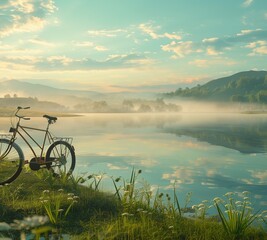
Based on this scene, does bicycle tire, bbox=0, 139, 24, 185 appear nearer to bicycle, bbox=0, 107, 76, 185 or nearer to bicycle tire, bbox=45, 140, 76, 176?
bicycle, bbox=0, 107, 76, 185

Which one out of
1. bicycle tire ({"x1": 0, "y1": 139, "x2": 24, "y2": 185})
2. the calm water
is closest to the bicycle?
bicycle tire ({"x1": 0, "y1": 139, "x2": 24, "y2": 185})

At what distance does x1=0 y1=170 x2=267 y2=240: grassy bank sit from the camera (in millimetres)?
7262

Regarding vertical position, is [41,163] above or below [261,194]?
Answer: above

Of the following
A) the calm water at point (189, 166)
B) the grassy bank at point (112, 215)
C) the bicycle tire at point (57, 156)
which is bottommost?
the calm water at point (189, 166)

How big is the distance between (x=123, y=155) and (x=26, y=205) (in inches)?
538

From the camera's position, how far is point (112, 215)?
8.91 metres

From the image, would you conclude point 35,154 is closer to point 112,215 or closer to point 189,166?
point 112,215

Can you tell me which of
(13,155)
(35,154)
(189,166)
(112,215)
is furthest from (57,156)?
(189,166)

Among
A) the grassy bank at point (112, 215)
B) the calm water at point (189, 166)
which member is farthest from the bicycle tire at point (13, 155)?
the calm water at point (189, 166)

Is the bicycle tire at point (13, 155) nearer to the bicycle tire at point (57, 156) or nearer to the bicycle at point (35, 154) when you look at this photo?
the bicycle at point (35, 154)

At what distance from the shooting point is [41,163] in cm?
1209

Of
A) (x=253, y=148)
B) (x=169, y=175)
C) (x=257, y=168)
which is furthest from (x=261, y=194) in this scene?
(x=253, y=148)

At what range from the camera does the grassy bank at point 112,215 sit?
286 inches

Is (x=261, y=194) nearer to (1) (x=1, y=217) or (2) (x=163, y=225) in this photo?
(2) (x=163, y=225)
